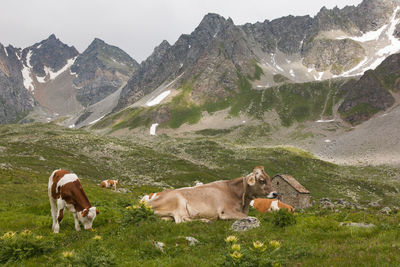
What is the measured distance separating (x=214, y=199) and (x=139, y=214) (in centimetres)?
347

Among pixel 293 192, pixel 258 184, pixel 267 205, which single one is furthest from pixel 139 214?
pixel 293 192

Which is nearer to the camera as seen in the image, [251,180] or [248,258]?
[248,258]

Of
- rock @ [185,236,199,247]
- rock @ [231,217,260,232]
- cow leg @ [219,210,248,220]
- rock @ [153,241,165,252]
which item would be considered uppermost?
rock @ [153,241,165,252]

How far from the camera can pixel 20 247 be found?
31.3 ft

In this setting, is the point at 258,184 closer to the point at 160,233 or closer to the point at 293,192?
the point at 160,233

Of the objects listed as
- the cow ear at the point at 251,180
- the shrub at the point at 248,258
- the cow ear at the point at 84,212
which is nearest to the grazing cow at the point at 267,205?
the cow ear at the point at 251,180

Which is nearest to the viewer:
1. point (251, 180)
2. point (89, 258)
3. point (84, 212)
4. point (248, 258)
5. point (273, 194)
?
point (248, 258)

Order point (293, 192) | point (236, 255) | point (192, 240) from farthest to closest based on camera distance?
point (293, 192) → point (192, 240) → point (236, 255)

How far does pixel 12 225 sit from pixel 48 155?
69028 millimetres

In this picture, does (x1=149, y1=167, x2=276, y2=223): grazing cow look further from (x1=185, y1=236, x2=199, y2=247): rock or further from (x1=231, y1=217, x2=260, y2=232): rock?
(x1=185, y1=236, x2=199, y2=247): rock

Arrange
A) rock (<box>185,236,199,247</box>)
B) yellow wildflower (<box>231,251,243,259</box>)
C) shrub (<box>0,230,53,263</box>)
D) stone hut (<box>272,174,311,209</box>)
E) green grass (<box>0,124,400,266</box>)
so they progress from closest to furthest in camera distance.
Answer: yellow wildflower (<box>231,251,243,259</box>) < green grass (<box>0,124,400,266</box>) < shrub (<box>0,230,53,263</box>) < rock (<box>185,236,199,247</box>) < stone hut (<box>272,174,311,209</box>)

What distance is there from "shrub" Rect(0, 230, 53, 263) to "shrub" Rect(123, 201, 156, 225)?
10.1ft

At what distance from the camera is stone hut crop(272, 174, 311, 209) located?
5625 cm

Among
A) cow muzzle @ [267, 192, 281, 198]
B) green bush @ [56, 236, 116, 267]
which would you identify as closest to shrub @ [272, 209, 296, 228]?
cow muzzle @ [267, 192, 281, 198]
